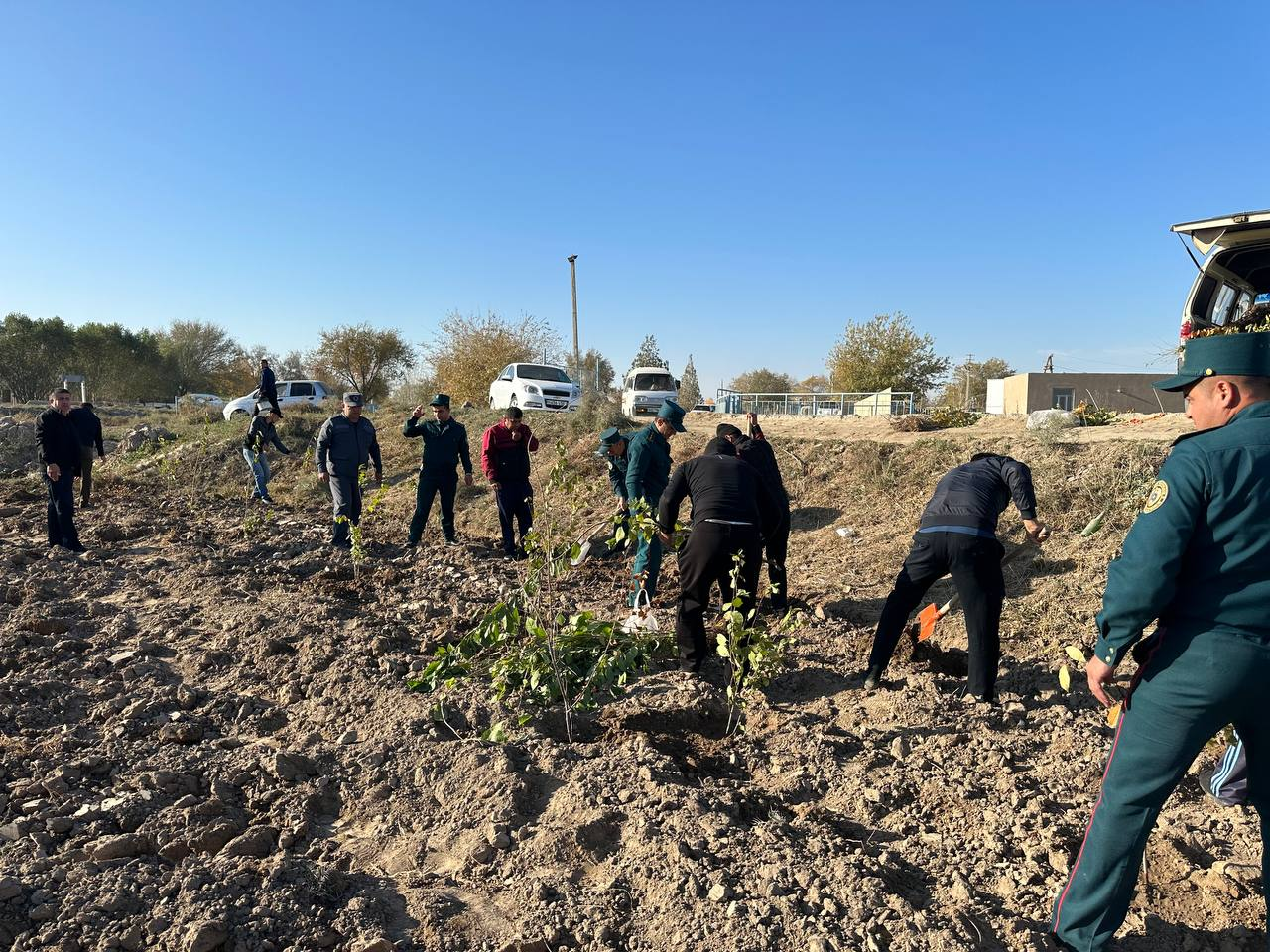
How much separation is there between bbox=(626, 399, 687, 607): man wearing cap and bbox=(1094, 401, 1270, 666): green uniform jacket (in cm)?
380

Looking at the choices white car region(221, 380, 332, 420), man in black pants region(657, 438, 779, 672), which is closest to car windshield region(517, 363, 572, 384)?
white car region(221, 380, 332, 420)

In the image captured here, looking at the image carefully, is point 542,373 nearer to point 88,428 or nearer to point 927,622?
point 88,428

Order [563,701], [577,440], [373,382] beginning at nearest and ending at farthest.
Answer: [563,701], [577,440], [373,382]

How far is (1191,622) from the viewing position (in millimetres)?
2080

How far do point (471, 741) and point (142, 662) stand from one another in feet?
8.31

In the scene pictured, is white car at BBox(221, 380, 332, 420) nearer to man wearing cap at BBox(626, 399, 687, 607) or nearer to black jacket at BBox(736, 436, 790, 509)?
man wearing cap at BBox(626, 399, 687, 607)

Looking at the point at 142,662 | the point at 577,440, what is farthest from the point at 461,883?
the point at 577,440

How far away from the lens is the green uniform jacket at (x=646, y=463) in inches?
244

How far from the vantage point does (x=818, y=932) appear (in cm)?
227

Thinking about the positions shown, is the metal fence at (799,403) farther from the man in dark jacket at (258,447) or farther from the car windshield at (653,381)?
the man in dark jacket at (258,447)

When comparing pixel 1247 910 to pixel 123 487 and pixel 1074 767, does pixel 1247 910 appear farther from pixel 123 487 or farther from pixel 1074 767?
pixel 123 487

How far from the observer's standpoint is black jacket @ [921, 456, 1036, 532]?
4137 millimetres

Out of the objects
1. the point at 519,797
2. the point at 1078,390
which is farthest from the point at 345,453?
the point at 1078,390

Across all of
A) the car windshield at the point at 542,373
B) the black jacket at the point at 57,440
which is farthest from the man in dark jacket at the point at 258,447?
the car windshield at the point at 542,373
